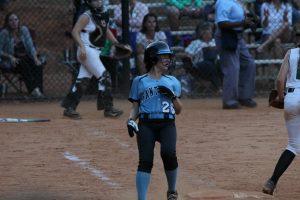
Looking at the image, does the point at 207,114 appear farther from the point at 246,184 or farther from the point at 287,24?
the point at 246,184

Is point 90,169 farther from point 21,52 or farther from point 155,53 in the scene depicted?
point 21,52

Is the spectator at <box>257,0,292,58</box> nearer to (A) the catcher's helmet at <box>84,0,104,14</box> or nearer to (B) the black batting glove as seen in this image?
(A) the catcher's helmet at <box>84,0,104,14</box>

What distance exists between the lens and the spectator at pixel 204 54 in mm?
14906

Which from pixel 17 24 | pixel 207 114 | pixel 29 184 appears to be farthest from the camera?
pixel 17 24

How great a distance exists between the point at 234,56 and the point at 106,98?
2312mm

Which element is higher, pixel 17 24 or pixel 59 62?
pixel 17 24

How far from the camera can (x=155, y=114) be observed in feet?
23.2

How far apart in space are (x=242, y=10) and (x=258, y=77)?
8.53 ft

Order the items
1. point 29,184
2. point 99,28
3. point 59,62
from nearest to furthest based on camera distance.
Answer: point 29,184
point 99,28
point 59,62

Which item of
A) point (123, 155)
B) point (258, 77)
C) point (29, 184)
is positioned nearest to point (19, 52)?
point (258, 77)

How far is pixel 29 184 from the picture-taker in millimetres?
8188

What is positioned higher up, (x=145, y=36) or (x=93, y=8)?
(x=93, y=8)

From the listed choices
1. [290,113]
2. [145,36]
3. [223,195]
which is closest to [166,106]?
[223,195]

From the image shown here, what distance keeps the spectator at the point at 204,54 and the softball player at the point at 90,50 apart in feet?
9.72
